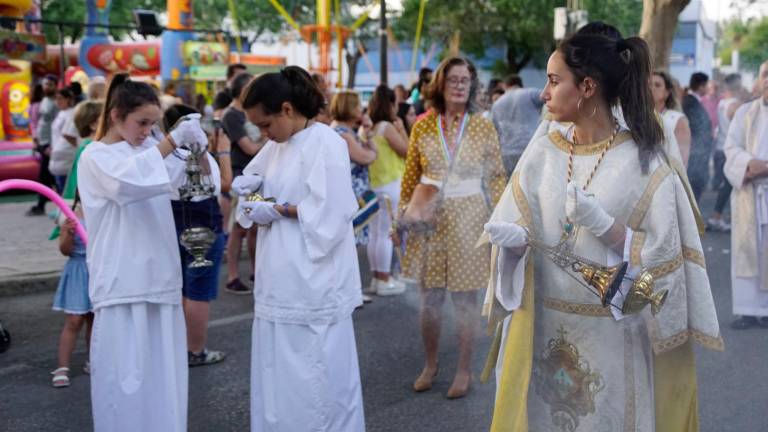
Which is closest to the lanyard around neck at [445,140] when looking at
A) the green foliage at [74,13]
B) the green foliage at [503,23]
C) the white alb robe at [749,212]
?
the white alb robe at [749,212]

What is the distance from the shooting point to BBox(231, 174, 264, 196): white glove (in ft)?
11.9

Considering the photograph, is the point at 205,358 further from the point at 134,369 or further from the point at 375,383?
the point at 134,369

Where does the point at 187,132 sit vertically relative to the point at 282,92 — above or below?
below

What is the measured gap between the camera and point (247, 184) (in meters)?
3.63

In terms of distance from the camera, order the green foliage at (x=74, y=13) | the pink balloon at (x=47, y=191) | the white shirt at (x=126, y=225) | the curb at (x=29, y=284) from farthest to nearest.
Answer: the green foliage at (x=74, y=13)
the curb at (x=29, y=284)
the pink balloon at (x=47, y=191)
the white shirt at (x=126, y=225)

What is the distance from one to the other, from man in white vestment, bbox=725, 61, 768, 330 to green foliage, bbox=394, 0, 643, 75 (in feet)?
75.5

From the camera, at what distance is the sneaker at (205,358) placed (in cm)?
554

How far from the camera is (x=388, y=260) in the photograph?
7.68 m

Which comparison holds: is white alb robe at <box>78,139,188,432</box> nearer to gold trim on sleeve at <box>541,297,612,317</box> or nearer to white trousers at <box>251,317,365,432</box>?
white trousers at <box>251,317,365,432</box>

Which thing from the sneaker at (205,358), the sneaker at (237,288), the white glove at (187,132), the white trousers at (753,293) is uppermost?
the white glove at (187,132)

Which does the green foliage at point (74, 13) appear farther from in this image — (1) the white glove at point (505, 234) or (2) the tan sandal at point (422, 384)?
(1) the white glove at point (505, 234)

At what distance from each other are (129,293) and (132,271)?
9 cm

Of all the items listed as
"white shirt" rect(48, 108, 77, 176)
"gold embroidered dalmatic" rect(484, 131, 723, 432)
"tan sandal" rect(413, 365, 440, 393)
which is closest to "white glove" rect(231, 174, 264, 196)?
"gold embroidered dalmatic" rect(484, 131, 723, 432)

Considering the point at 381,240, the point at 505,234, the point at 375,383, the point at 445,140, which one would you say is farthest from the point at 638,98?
the point at 381,240
